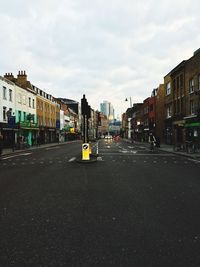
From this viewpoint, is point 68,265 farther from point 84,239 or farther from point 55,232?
point 55,232

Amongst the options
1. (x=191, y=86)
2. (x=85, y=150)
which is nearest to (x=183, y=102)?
(x=191, y=86)

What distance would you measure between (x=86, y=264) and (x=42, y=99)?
57.7 metres

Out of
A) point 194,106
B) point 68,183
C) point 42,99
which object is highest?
point 42,99

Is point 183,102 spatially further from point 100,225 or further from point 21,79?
point 100,225

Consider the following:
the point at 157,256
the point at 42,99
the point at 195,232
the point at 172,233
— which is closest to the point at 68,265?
the point at 157,256

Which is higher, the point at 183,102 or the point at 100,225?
the point at 183,102

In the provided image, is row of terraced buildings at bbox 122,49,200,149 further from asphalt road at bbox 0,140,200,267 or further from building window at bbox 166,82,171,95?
asphalt road at bbox 0,140,200,267

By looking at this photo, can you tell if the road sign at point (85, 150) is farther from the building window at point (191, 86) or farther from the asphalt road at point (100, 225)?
the building window at point (191, 86)

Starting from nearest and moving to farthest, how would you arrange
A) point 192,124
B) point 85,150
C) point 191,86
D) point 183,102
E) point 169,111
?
point 85,150
point 192,124
point 191,86
point 183,102
point 169,111

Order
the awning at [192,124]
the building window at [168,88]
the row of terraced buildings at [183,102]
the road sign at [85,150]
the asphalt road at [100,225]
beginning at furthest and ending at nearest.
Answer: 1. the building window at [168,88]
2. the row of terraced buildings at [183,102]
3. the awning at [192,124]
4. the road sign at [85,150]
5. the asphalt road at [100,225]

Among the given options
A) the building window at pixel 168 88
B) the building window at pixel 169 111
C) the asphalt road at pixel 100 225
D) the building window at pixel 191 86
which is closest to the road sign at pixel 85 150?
the asphalt road at pixel 100 225

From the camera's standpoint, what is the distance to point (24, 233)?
16.6 feet

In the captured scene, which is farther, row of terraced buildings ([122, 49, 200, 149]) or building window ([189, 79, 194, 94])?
building window ([189, 79, 194, 94])

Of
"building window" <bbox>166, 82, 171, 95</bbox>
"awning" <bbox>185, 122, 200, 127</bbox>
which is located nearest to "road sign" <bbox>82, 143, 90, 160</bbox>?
"awning" <bbox>185, 122, 200, 127</bbox>
